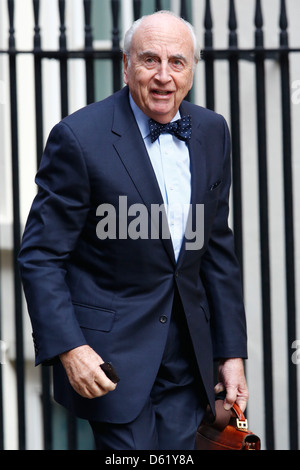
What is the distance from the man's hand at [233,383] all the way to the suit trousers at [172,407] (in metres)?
0.09

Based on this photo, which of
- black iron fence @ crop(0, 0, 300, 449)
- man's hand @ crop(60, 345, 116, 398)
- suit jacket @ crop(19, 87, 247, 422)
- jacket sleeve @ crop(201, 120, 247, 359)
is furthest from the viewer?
black iron fence @ crop(0, 0, 300, 449)

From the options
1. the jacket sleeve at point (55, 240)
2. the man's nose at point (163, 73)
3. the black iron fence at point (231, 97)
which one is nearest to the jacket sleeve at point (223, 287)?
the man's nose at point (163, 73)

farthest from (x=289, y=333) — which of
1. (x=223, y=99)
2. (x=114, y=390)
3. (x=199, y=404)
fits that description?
(x=223, y=99)

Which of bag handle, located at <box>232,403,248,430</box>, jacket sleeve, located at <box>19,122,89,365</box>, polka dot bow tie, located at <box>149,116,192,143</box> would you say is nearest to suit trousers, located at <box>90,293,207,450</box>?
bag handle, located at <box>232,403,248,430</box>

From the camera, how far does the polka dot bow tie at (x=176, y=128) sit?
3188 mm

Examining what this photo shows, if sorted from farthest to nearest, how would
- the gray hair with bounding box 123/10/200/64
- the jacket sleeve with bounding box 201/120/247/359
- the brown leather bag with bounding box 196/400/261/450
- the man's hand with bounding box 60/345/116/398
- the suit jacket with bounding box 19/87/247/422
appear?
the jacket sleeve with bounding box 201/120/247/359
the brown leather bag with bounding box 196/400/261/450
the gray hair with bounding box 123/10/200/64
the suit jacket with bounding box 19/87/247/422
the man's hand with bounding box 60/345/116/398

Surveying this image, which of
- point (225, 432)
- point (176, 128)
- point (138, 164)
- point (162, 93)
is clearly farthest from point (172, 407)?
point (162, 93)

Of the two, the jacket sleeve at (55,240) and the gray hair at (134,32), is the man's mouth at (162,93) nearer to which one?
the gray hair at (134,32)

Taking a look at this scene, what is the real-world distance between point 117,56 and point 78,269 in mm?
1367

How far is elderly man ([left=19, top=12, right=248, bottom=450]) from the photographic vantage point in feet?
10.0

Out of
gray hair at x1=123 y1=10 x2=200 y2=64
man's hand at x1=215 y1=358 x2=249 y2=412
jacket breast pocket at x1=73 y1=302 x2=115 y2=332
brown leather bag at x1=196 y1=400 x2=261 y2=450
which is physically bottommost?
brown leather bag at x1=196 y1=400 x2=261 y2=450

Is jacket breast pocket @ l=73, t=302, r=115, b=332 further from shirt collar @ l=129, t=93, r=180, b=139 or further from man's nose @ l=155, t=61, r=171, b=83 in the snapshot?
man's nose @ l=155, t=61, r=171, b=83

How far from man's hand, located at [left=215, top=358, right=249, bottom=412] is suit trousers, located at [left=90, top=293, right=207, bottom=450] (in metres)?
0.09
